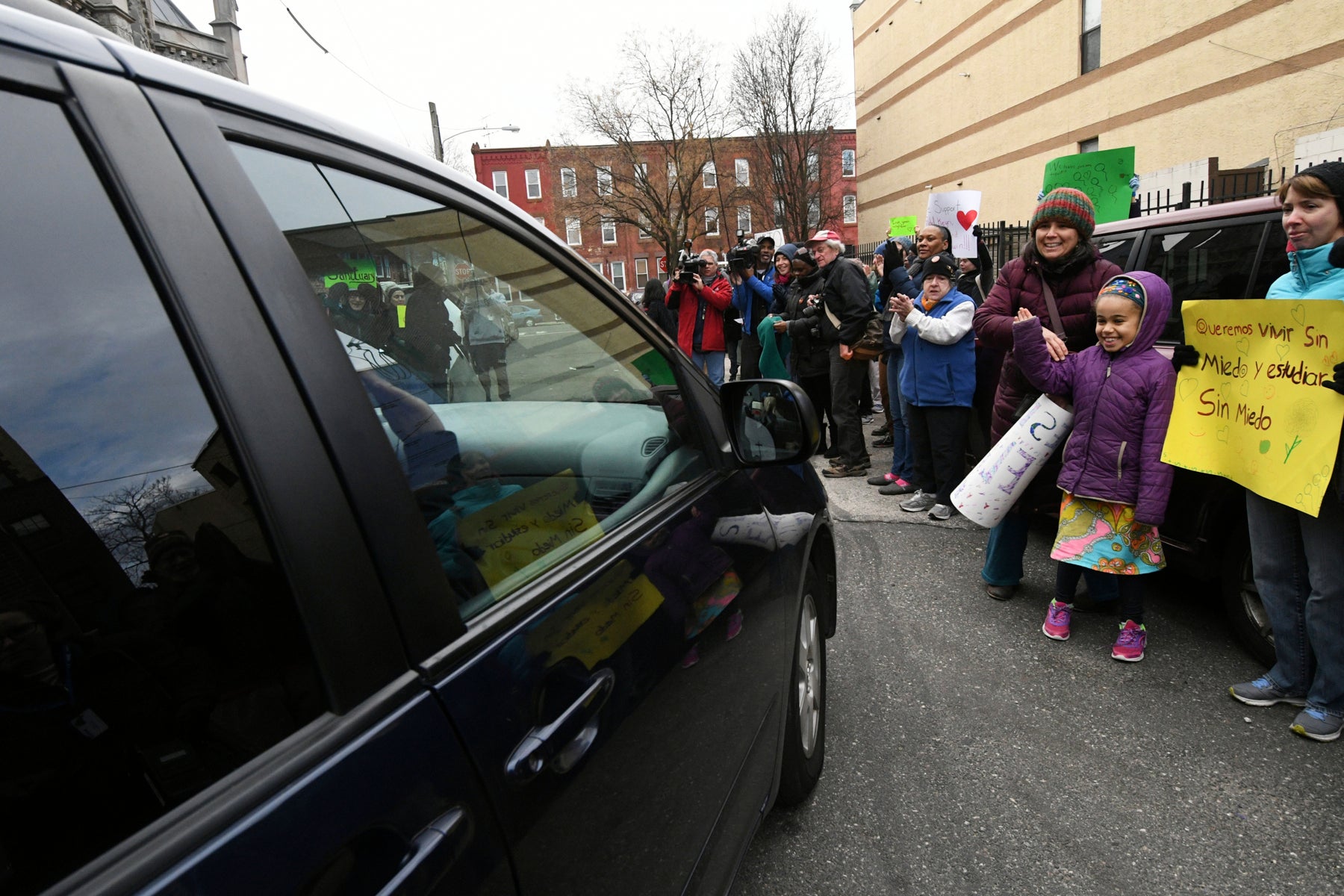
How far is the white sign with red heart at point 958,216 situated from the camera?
561 centimetres

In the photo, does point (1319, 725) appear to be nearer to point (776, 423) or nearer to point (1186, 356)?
point (1186, 356)

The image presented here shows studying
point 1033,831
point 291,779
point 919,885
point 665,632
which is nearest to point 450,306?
point 665,632

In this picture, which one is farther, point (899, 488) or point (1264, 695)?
point (899, 488)

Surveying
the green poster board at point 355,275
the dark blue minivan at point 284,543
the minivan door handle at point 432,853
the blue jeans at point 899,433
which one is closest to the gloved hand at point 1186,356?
the dark blue minivan at point 284,543

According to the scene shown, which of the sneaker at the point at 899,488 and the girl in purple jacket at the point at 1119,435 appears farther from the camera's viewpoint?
the sneaker at the point at 899,488

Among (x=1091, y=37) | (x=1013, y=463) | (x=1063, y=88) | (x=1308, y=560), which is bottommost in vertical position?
(x=1308, y=560)

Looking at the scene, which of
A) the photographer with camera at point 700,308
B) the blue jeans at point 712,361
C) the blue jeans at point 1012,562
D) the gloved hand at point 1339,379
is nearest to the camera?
the gloved hand at point 1339,379

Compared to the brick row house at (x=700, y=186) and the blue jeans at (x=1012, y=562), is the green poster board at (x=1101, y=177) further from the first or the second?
the brick row house at (x=700, y=186)

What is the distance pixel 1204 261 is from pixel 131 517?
13.8 ft

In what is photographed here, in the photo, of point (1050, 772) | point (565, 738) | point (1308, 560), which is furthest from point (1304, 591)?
point (565, 738)

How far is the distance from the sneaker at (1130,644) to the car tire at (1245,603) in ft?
1.22

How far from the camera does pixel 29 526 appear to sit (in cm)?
69

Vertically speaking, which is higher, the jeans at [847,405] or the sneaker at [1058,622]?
the jeans at [847,405]

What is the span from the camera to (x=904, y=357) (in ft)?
18.0
